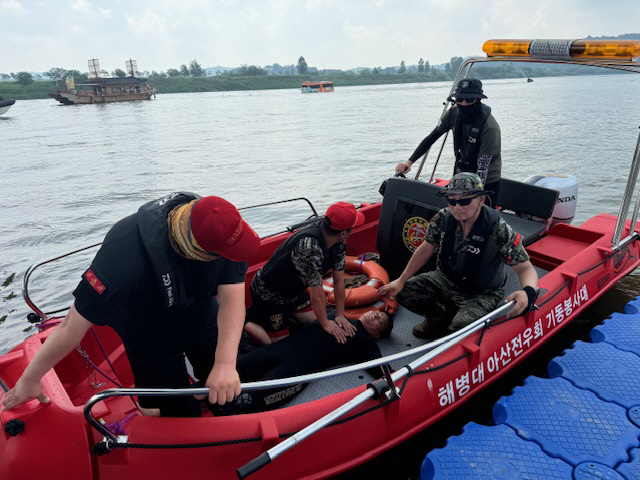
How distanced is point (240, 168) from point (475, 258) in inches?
474

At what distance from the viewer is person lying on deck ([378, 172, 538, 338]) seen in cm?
307

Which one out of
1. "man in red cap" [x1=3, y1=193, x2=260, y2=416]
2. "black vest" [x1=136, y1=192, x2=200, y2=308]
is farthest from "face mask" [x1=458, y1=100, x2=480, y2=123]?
"black vest" [x1=136, y1=192, x2=200, y2=308]

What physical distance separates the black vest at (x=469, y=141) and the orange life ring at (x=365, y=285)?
4.36ft

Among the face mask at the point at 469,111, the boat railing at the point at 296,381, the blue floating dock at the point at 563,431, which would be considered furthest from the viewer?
the face mask at the point at 469,111

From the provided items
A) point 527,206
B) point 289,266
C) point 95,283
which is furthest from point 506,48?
point 95,283

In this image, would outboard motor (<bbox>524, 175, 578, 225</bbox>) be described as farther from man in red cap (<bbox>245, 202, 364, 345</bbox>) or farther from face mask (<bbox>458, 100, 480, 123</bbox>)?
man in red cap (<bbox>245, 202, 364, 345</bbox>)

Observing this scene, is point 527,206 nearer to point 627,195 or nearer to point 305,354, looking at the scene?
point 627,195

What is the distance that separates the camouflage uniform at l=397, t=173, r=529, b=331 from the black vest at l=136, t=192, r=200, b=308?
1885 millimetres

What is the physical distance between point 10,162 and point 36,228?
8678mm

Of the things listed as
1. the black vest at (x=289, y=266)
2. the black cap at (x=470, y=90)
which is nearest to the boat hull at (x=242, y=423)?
the black vest at (x=289, y=266)

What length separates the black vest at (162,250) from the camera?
70.5 inches

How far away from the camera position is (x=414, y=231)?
13.5 ft

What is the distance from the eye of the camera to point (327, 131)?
21.2 m

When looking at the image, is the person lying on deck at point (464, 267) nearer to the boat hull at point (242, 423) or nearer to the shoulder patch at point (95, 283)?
the boat hull at point (242, 423)
